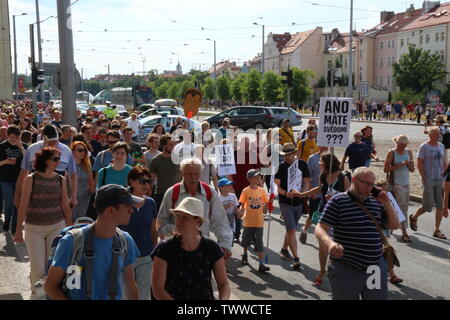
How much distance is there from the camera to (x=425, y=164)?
10.6m

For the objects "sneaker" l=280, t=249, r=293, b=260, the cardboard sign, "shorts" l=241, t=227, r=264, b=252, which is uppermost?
the cardboard sign

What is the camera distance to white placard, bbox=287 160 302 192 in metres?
8.63

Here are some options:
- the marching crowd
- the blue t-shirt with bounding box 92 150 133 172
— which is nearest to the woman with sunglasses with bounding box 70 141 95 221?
the marching crowd

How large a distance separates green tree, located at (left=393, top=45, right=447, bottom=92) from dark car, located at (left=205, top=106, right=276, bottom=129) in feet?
118

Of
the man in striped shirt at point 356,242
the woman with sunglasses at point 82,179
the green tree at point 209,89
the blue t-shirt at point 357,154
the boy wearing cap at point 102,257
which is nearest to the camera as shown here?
the boy wearing cap at point 102,257

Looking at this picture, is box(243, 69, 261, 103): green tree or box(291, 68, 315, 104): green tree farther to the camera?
box(243, 69, 261, 103): green tree

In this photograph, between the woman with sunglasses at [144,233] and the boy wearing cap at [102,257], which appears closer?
the boy wearing cap at [102,257]

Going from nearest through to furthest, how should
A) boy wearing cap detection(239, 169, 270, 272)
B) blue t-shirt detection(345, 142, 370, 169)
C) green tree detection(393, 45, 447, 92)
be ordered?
boy wearing cap detection(239, 169, 270, 272) < blue t-shirt detection(345, 142, 370, 169) < green tree detection(393, 45, 447, 92)

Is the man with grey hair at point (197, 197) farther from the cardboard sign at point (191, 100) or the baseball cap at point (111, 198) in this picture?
the cardboard sign at point (191, 100)

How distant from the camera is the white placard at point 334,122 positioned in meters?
9.12

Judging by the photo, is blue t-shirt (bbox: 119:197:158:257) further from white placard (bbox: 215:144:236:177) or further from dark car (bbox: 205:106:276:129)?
dark car (bbox: 205:106:276:129)

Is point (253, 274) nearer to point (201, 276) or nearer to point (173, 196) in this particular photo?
point (173, 196)

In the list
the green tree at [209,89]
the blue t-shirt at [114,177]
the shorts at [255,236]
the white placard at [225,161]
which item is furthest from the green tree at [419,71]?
the blue t-shirt at [114,177]
